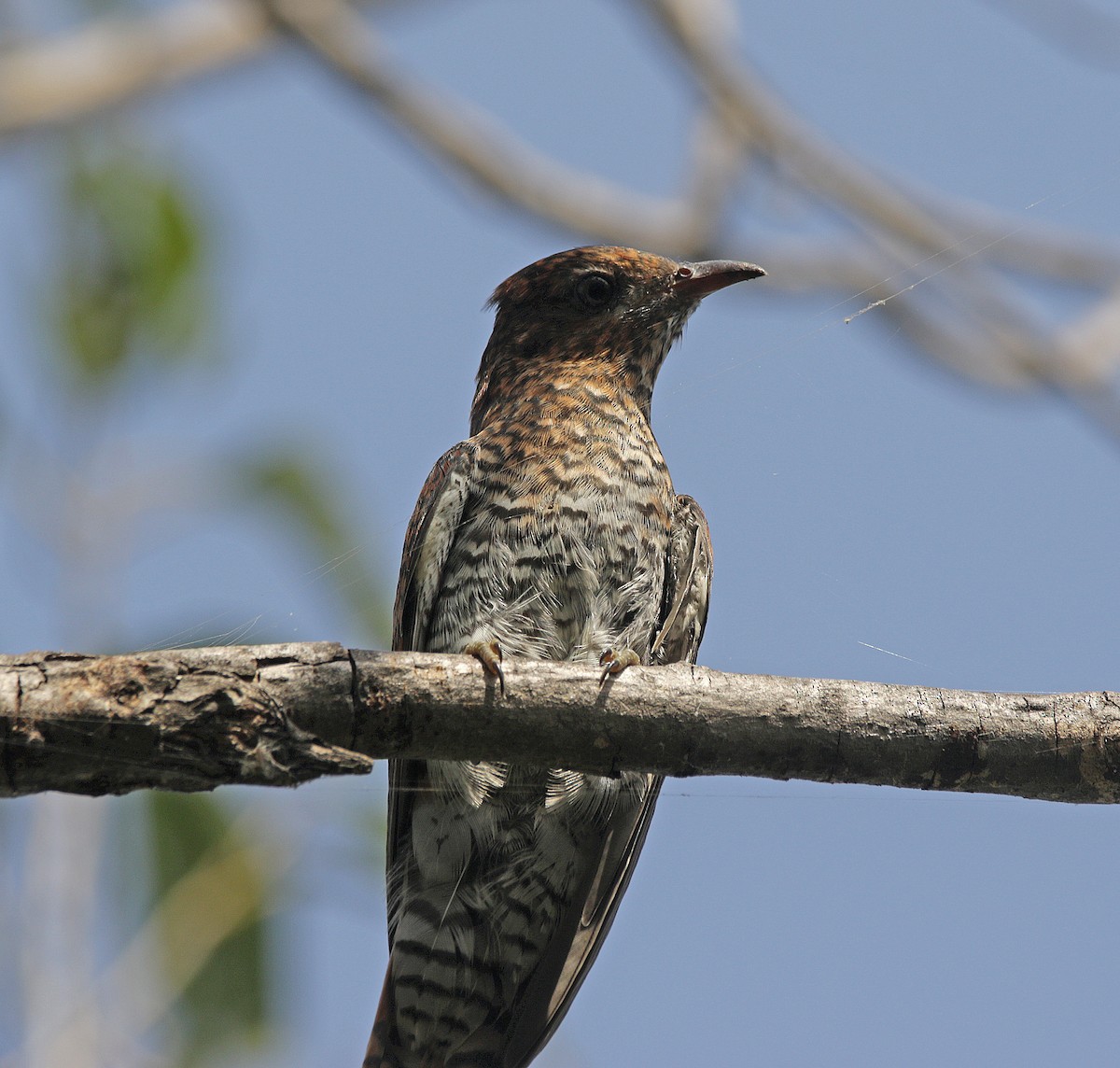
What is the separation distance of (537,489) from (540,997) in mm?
1393

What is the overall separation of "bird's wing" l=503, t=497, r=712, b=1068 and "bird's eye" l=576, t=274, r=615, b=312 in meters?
0.86

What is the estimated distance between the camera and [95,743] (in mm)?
2332

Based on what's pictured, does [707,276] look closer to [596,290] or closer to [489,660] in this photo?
[596,290]

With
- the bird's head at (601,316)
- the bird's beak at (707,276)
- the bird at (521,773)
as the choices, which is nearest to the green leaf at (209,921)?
the bird at (521,773)

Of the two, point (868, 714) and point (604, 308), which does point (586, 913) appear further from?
point (604, 308)

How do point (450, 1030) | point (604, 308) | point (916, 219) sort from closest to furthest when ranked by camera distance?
1. point (450, 1030)
2. point (604, 308)
3. point (916, 219)

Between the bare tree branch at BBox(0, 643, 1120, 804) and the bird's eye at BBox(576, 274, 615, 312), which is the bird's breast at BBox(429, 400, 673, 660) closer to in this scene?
the bird's eye at BBox(576, 274, 615, 312)

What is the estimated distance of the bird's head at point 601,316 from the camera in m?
4.11

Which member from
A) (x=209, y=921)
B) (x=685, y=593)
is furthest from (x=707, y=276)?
(x=209, y=921)

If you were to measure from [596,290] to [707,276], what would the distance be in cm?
36

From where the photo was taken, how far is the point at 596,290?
4.22 metres

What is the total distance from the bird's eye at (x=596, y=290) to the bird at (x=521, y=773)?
52cm

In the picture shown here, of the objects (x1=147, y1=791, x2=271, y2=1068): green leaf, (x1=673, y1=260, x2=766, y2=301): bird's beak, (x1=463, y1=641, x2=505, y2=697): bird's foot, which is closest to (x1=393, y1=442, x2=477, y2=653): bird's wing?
(x1=673, y1=260, x2=766, y2=301): bird's beak

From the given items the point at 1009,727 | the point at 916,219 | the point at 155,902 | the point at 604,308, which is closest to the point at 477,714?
the point at 1009,727
